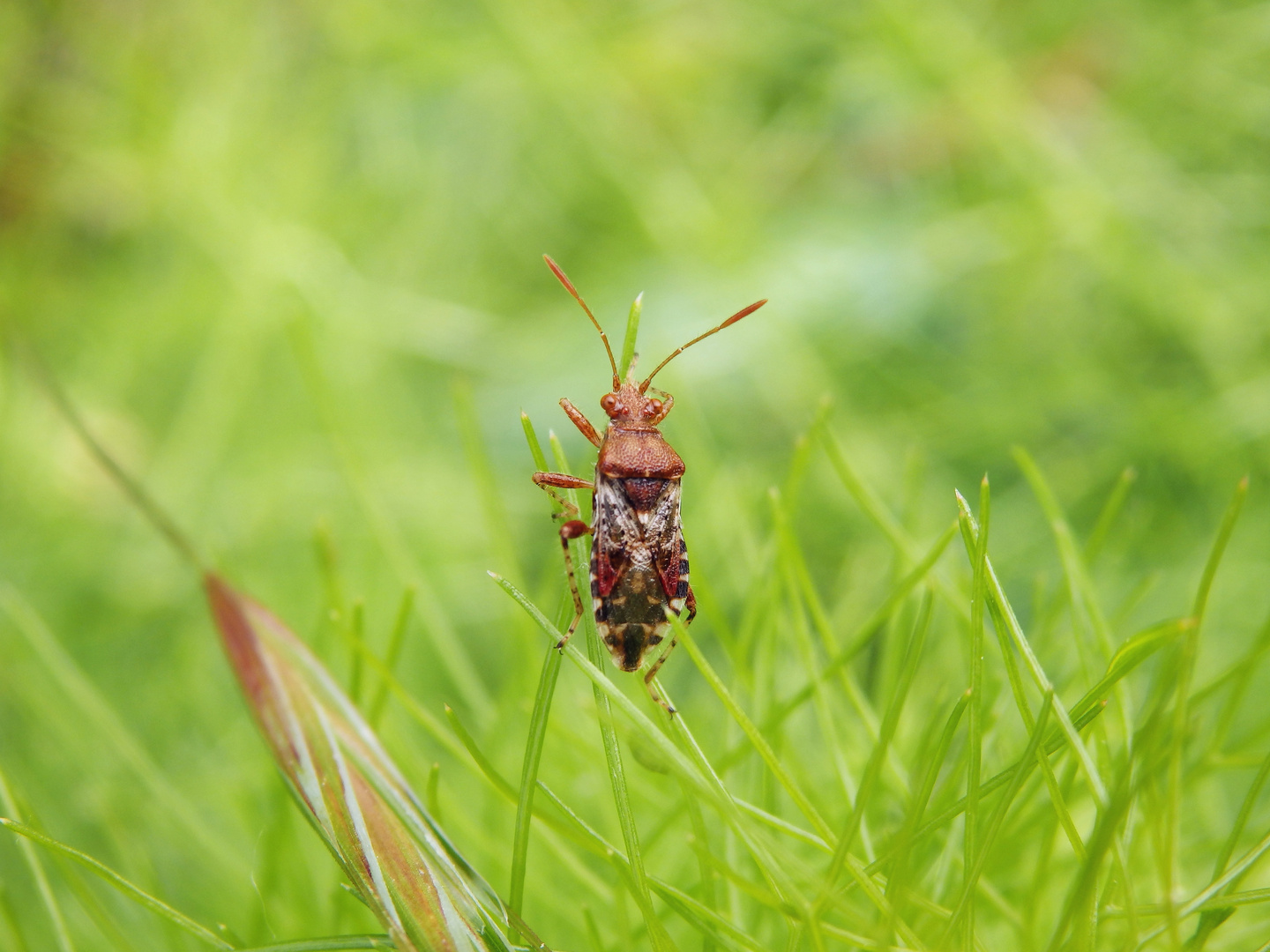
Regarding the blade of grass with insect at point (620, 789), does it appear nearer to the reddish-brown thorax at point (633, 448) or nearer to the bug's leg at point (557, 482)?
the bug's leg at point (557, 482)

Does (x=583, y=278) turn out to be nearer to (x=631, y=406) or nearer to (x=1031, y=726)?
(x=631, y=406)

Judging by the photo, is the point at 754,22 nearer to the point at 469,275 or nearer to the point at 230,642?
the point at 469,275

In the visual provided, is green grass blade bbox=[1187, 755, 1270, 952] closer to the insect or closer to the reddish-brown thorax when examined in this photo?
the insect

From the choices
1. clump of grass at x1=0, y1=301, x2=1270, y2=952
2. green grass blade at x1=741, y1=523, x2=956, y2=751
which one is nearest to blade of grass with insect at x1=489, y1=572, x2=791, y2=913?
clump of grass at x1=0, y1=301, x2=1270, y2=952

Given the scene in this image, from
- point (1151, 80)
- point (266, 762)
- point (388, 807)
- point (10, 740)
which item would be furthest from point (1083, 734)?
point (1151, 80)

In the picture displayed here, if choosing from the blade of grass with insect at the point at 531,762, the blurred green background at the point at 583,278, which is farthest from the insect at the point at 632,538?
the blurred green background at the point at 583,278
